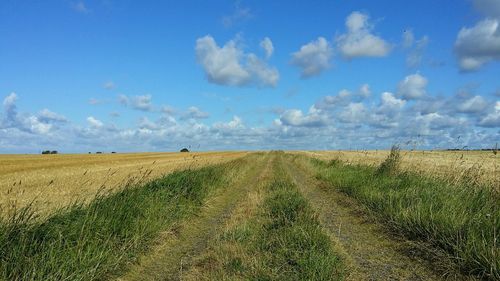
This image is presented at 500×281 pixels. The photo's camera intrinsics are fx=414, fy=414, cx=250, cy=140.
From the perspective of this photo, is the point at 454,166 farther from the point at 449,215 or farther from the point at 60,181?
the point at 60,181

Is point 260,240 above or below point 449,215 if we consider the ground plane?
below

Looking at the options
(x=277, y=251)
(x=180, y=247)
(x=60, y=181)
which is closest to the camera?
(x=277, y=251)

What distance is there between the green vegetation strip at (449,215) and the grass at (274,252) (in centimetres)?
231

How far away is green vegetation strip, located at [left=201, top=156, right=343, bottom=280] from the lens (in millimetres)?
6594

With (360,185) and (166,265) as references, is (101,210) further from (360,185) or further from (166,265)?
(360,185)

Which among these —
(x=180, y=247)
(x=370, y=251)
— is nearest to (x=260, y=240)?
(x=180, y=247)

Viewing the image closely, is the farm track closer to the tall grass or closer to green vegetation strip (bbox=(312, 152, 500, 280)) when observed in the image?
the tall grass

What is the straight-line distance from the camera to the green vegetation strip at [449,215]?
728 centimetres

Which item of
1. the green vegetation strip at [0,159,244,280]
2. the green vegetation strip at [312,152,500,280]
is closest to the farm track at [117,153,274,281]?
the green vegetation strip at [0,159,244,280]

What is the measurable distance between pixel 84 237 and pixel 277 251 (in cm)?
354

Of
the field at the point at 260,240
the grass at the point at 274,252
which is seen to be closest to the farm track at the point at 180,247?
the field at the point at 260,240

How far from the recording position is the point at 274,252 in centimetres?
793

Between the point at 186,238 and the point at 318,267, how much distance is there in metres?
4.96

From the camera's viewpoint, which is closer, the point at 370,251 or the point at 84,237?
the point at 84,237
